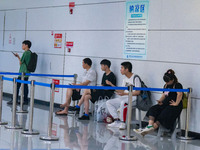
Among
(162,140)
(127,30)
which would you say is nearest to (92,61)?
(127,30)

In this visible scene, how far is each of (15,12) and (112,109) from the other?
5.97 m

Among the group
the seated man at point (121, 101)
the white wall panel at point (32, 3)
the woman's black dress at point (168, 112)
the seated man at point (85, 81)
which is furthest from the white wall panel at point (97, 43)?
the woman's black dress at point (168, 112)

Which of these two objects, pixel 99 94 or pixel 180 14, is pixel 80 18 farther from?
pixel 180 14

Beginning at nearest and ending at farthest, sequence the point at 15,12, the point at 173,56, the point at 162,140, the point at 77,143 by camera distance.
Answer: the point at 77,143 → the point at 162,140 → the point at 173,56 → the point at 15,12

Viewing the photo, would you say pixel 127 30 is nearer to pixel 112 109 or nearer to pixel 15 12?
pixel 112 109

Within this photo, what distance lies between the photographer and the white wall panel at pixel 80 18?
34.7 feet

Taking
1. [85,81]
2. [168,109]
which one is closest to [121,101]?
[168,109]

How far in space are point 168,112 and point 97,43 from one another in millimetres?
3270

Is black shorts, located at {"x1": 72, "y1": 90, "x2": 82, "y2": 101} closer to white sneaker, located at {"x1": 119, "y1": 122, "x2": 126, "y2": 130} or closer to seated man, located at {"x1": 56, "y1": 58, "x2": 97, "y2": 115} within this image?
seated man, located at {"x1": 56, "y1": 58, "x2": 97, "y2": 115}

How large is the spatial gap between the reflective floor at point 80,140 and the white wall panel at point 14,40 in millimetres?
4418

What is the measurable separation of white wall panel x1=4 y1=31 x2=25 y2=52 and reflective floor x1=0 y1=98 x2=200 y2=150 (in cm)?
442

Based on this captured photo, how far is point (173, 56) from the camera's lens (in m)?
9.16

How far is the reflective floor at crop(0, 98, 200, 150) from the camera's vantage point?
7.16m

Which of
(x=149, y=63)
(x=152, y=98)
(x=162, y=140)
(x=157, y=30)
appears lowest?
(x=162, y=140)
